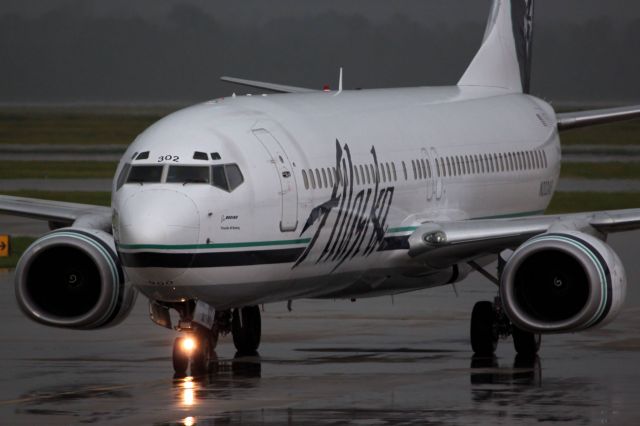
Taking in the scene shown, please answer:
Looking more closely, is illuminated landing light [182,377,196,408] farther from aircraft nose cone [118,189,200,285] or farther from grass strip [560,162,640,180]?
grass strip [560,162,640,180]

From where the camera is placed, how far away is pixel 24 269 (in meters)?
23.6

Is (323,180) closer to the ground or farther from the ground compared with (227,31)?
closer to the ground

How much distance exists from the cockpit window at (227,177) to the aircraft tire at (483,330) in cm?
565

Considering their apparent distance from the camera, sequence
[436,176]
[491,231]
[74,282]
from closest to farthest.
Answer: [74,282], [491,231], [436,176]

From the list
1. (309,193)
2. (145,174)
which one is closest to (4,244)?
(309,193)

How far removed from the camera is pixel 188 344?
74.4 feet

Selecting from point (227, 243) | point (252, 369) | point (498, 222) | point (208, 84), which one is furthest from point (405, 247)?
point (208, 84)

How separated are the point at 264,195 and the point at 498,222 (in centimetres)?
461

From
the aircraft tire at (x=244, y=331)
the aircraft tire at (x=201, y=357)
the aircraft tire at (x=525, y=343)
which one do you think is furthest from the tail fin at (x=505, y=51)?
the aircraft tire at (x=201, y=357)

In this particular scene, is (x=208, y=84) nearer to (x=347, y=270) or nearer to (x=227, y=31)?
(x=227, y=31)

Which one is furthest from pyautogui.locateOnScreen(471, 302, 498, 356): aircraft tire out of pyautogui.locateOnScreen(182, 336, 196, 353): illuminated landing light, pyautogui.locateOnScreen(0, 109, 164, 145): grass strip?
pyautogui.locateOnScreen(0, 109, 164, 145): grass strip

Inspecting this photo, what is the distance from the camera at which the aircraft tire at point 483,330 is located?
25938mm

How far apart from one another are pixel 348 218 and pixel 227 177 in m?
2.97

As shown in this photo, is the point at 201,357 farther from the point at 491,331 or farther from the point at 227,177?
the point at 491,331
